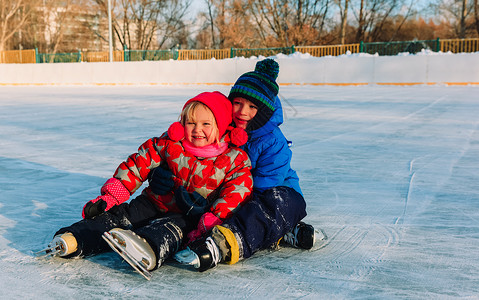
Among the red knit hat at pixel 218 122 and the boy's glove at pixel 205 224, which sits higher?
the red knit hat at pixel 218 122

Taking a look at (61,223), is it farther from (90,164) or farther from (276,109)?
(90,164)

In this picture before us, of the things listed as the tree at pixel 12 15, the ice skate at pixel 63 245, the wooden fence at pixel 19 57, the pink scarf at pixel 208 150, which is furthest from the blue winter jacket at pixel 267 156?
the tree at pixel 12 15

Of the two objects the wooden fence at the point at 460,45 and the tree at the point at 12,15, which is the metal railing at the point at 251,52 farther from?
the tree at the point at 12,15

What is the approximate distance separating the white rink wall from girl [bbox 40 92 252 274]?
14359 millimetres

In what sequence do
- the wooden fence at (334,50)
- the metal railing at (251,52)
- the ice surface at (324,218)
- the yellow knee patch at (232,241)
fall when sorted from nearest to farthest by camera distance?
the ice surface at (324,218), the yellow knee patch at (232,241), the metal railing at (251,52), the wooden fence at (334,50)

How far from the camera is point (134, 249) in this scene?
5.28 ft

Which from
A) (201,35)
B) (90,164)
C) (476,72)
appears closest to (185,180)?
(90,164)

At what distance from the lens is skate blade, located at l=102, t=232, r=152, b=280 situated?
1.61 metres

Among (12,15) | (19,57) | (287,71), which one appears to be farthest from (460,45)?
(12,15)

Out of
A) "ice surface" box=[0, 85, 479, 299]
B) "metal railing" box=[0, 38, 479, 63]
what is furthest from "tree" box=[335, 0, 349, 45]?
"ice surface" box=[0, 85, 479, 299]

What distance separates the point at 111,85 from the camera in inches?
715

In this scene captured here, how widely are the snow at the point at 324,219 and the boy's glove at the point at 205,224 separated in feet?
0.47

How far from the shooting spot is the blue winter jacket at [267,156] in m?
1.98

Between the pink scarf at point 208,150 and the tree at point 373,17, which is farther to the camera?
the tree at point 373,17
